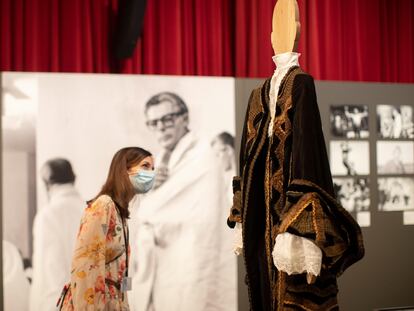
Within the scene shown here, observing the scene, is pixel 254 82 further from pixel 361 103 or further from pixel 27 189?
pixel 27 189

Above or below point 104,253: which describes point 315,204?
above

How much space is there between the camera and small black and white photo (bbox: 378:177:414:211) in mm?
3947

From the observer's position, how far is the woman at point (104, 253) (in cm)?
269

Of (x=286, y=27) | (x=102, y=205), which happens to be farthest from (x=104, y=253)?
(x=286, y=27)

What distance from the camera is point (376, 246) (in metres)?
3.93

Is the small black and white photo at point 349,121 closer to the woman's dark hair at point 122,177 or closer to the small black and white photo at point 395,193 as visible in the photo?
the small black and white photo at point 395,193

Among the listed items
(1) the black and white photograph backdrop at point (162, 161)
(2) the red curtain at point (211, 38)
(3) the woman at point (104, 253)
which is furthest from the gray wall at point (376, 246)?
(3) the woman at point (104, 253)

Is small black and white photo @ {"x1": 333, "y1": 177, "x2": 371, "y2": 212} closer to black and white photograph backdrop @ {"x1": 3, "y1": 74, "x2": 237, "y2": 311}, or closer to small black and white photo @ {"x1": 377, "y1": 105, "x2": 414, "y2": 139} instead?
small black and white photo @ {"x1": 377, "y1": 105, "x2": 414, "y2": 139}

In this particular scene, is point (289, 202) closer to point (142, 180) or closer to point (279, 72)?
point (279, 72)

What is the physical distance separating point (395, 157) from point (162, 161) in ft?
4.85

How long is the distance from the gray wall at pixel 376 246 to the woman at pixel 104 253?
120cm

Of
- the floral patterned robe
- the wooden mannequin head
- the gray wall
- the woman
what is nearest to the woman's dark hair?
the woman

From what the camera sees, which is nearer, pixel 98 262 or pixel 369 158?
pixel 98 262

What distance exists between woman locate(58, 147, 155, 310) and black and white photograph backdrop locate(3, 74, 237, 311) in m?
0.39
